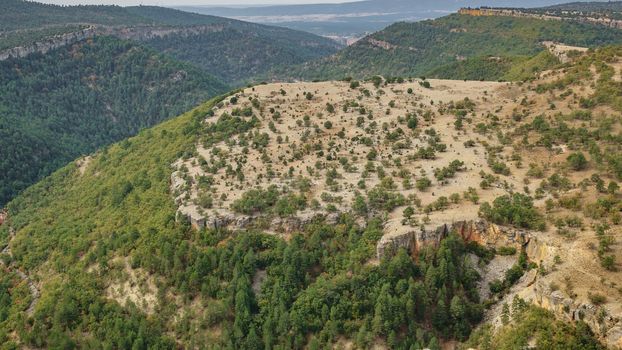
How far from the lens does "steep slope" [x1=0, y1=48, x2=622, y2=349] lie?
62.0 metres

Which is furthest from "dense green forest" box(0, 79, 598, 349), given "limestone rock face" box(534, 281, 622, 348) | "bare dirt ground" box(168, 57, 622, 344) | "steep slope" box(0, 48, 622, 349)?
"bare dirt ground" box(168, 57, 622, 344)

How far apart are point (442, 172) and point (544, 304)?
2924 centimetres

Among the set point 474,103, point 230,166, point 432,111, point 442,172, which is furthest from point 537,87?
point 230,166

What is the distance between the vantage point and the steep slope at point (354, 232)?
6197cm

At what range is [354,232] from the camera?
71.4 metres

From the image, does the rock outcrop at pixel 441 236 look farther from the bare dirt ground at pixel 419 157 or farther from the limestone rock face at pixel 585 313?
the limestone rock face at pixel 585 313

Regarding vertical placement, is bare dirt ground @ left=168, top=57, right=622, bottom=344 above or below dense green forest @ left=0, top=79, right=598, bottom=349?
above

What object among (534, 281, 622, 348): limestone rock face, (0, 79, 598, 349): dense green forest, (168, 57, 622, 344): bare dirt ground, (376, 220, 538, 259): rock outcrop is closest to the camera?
(534, 281, 622, 348): limestone rock face

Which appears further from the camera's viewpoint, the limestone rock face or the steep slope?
the steep slope

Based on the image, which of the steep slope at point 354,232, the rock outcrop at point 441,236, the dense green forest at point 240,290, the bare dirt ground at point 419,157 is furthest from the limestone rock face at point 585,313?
the rock outcrop at point 441,236

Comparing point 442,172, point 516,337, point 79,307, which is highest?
point 442,172

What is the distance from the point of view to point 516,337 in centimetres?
5334

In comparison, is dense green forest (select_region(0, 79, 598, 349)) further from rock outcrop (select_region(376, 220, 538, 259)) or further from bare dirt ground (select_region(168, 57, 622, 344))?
bare dirt ground (select_region(168, 57, 622, 344))

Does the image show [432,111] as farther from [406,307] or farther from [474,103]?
[406,307]
